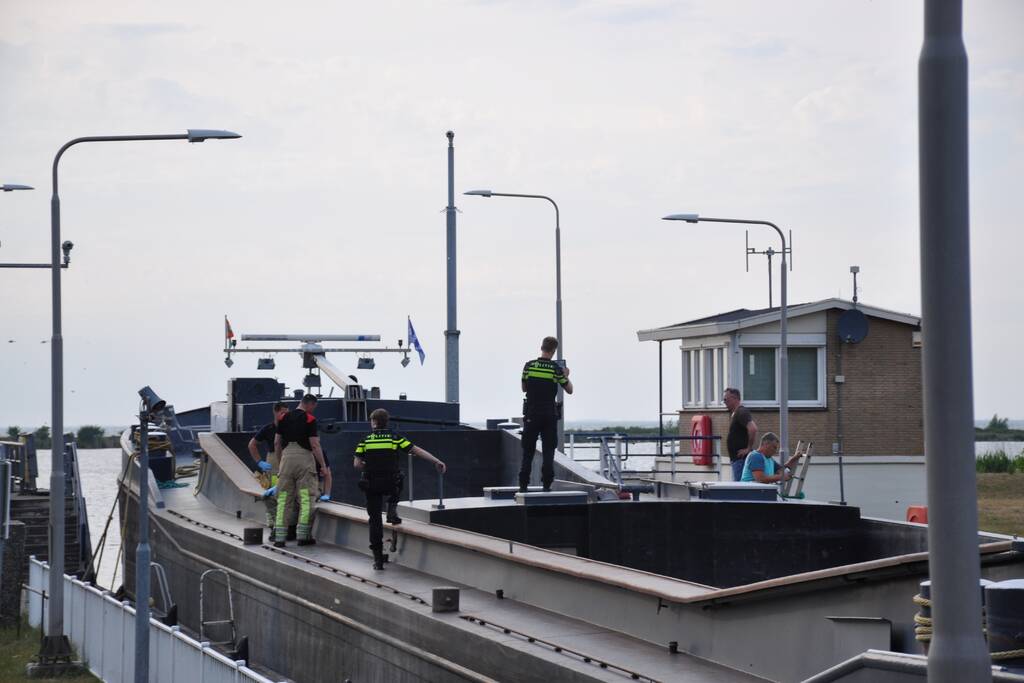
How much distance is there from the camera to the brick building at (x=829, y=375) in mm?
30984

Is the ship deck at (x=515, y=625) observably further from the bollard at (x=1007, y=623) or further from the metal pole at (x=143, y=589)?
the bollard at (x=1007, y=623)

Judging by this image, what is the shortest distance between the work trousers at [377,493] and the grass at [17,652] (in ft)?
16.1

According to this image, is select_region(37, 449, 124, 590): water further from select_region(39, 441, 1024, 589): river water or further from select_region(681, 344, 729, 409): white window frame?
select_region(681, 344, 729, 409): white window frame

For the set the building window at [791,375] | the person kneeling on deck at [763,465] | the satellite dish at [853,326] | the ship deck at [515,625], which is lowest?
the ship deck at [515,625]

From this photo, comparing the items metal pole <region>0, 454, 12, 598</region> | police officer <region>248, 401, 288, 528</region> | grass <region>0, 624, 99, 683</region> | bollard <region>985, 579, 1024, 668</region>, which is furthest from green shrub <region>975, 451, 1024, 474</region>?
bollard <region>985, 579, 1024, 668</region>

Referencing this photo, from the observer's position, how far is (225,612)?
59.6ft

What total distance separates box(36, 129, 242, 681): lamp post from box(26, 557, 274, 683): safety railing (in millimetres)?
325

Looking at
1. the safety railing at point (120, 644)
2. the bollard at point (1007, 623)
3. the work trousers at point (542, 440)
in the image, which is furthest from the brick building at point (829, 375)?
the bollard at point (1007, 623)

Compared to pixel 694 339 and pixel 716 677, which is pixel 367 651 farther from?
pixel 694 339

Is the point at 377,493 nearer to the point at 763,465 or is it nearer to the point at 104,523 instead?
the point at 763,465

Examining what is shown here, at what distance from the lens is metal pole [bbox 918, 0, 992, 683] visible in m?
5.16

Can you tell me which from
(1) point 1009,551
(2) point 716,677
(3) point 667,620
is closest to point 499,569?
(3) point 667,620

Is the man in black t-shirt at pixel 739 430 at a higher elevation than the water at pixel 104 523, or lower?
higher

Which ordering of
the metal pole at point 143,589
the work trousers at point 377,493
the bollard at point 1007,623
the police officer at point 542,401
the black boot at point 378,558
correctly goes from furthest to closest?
the police officer at point 542,401, the black boot at point 378,558, the work trousers at point 377,493, the metal pole at point 143,589, the bollard at point 1007,623
